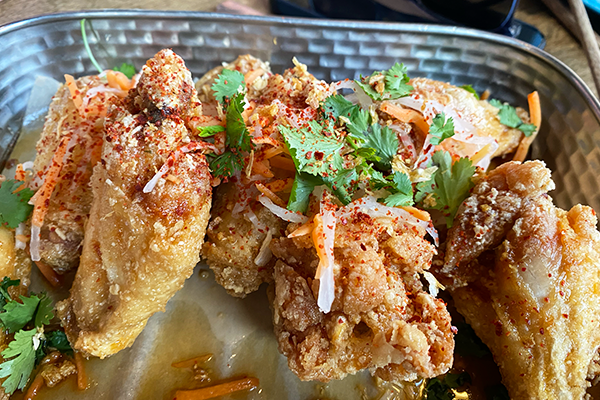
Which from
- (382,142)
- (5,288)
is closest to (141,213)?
(5,288)

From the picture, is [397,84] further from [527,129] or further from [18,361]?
[18,361]

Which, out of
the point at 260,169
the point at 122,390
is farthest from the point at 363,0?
the point at 122,390

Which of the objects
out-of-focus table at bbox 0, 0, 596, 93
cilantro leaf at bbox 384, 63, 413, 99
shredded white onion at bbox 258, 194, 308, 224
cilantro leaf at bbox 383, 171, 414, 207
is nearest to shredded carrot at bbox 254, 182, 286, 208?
→ shredded white onion at bbox 258, 194, 308, 224

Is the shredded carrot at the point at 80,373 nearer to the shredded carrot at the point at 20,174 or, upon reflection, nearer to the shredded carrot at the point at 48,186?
the shredded carrot at the point at 48,186

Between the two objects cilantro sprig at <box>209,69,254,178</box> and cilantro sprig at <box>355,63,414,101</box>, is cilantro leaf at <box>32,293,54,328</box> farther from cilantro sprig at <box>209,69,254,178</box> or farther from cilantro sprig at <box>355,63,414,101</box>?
cilantro sprig at <box>355,63,414,101</box>

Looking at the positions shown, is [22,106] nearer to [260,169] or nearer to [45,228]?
[45,228]

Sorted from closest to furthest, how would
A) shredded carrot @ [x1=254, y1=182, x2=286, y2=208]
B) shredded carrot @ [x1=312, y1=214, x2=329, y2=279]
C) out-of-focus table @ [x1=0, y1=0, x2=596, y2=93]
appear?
shredded carrot @ [x1=312, y1=214, x2=329, y2=279] < shredded carrot @ [x1=254, y1=182, x2=286, y2=208] < out-of-focus table @ [x1=0, y1=0, x2=596, y2=93]
